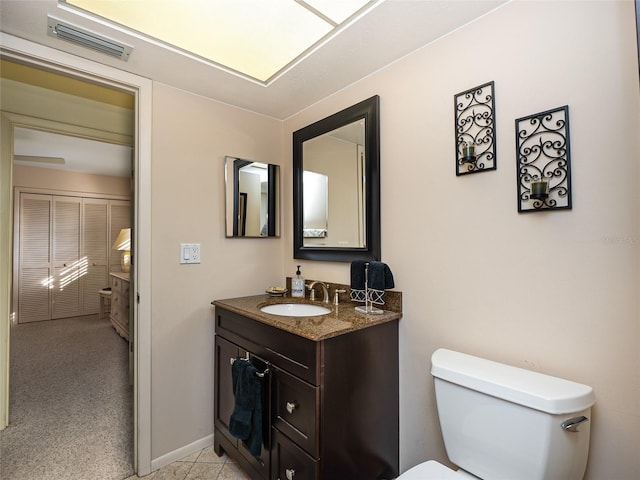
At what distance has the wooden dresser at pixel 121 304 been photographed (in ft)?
12.8

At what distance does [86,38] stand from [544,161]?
1.97 meters

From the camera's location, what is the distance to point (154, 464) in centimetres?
169

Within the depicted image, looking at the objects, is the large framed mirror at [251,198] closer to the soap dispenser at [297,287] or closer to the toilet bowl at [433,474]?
the soap dispenser at [297,287]

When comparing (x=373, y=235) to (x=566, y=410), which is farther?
(x=373, y=235)

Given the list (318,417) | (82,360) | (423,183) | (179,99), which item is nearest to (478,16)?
(423,183)

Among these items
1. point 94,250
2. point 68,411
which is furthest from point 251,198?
point 94,250

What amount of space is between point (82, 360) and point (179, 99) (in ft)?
9.97

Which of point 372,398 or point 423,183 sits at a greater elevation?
point 423,183

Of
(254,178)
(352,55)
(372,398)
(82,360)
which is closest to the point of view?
(372,398)

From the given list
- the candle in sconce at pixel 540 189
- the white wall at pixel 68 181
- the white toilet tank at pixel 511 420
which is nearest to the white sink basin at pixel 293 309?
the white toilet tank at pixel 511 420

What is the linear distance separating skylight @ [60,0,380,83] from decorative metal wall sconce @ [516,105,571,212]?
783mm

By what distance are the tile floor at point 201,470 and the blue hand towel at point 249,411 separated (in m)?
0.37

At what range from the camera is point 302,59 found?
154 cm

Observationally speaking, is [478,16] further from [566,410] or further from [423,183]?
[566,410]
